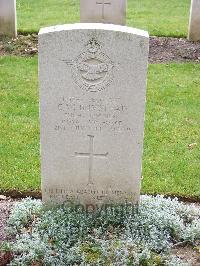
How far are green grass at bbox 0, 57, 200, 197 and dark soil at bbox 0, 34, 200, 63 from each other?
16.3 inches

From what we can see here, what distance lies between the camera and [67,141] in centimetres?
502

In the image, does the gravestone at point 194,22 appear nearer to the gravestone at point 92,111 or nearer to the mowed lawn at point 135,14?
the mowed lawn at point 135,14

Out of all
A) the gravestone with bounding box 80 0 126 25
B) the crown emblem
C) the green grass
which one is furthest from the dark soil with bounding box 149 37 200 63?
the crown emblem

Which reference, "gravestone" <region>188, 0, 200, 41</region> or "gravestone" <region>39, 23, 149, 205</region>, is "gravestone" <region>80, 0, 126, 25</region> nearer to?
"gravestone" <region>188, 0, 200, 41</region>

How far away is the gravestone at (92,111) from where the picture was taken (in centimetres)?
468

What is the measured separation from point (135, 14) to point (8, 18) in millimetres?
4288

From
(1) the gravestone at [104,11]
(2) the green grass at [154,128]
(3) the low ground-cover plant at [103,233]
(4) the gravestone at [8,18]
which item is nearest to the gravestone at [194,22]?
(1) the gravestone at [104,11]

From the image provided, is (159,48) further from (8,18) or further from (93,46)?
(93,46)

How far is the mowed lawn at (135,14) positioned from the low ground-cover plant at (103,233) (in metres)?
7.78

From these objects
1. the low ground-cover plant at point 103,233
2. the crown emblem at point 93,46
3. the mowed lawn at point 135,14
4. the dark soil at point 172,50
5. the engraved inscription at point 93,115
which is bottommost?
the low ground-cover plant at point 103,233

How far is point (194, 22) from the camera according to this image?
1177 cm

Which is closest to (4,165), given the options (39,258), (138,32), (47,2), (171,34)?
(39,258)

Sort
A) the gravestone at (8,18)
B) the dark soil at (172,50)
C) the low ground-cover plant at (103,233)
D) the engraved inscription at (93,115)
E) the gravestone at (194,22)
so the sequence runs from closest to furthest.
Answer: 1. the low ground-cover plant at (103,233)
2. the engraved inscription at (93,115)
3. the dark soil at (172,50)
4. the gravestone at (8,18)
5. the gravestone at (194,22)

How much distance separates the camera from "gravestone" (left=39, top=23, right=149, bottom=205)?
184 inches
